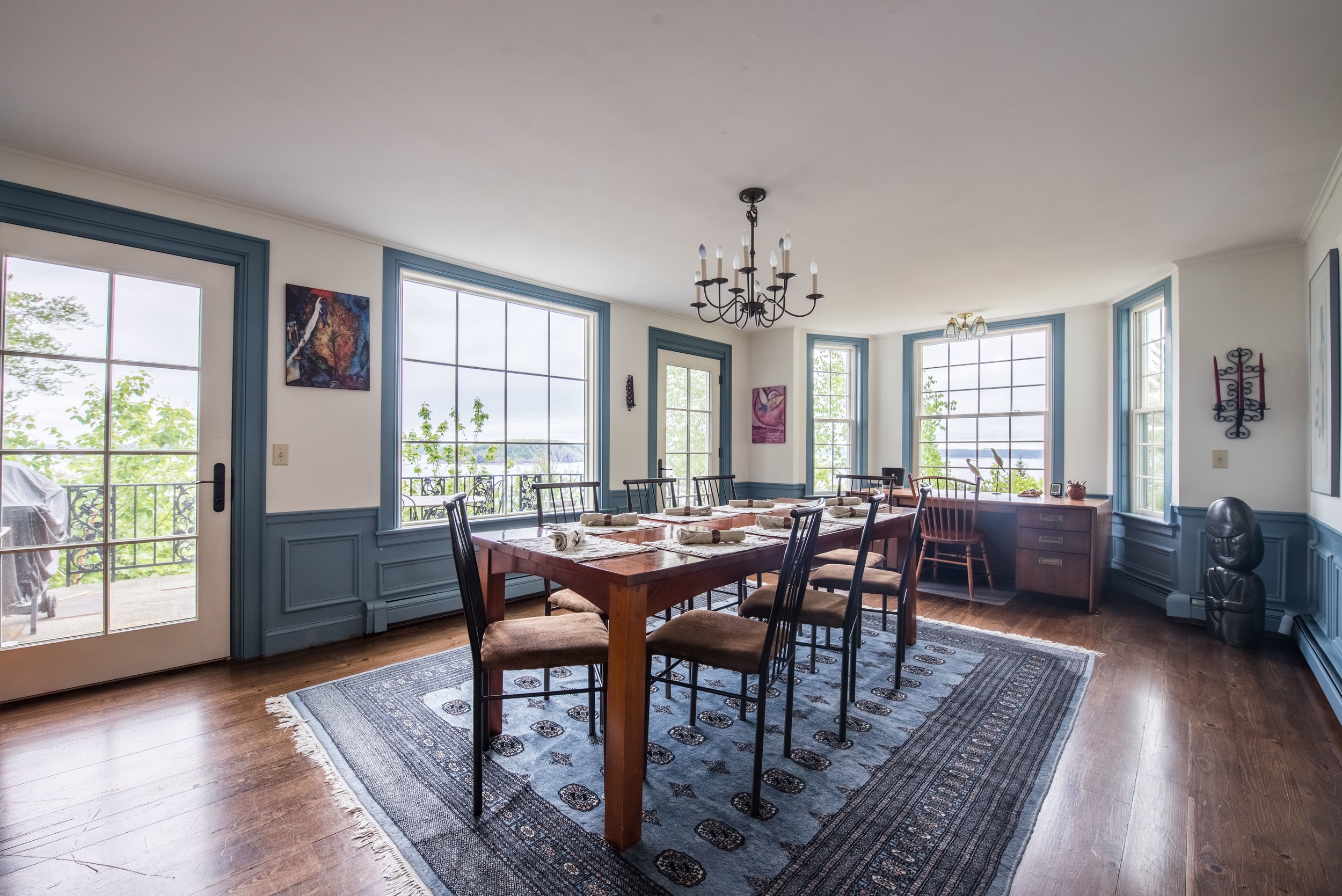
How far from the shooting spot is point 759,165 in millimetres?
2584

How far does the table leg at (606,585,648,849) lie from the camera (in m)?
1.65

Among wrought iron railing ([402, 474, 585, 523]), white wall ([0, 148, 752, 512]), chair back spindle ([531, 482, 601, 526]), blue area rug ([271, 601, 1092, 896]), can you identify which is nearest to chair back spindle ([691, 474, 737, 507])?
chair back spindle ([531, 482, 601, 526])

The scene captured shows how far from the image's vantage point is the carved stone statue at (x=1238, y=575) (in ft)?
11.0

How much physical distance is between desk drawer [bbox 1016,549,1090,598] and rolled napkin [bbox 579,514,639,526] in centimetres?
332

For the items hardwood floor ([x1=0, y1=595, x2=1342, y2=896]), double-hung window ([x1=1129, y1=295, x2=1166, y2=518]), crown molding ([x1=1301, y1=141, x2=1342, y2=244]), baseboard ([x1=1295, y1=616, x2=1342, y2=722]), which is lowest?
hardwood floor ([x1=0, y1=595, x2=1342, y2=896])

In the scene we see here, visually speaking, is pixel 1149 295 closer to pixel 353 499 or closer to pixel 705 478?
pixel 705 478

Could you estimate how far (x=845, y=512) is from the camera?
3.00 meters

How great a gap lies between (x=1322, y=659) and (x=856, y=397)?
13.2 feet

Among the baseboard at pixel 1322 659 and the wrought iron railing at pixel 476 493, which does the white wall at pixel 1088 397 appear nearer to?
the baseboard at pixel 1322 659

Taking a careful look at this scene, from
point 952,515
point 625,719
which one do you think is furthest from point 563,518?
point 952,515

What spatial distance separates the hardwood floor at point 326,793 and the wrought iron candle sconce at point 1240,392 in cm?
147

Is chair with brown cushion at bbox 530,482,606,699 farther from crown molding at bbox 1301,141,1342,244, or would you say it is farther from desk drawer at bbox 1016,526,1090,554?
crown molding at bbox 1301,141,1342,244

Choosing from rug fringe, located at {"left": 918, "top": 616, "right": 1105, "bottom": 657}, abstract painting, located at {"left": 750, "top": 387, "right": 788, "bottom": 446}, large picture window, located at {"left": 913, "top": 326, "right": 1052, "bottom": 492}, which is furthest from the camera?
abstract painting, located at {"left": 750, "top": 387, "right": 788, "bottom": 446}

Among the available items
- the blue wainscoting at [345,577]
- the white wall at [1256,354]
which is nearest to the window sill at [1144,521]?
the white wall at [1256,354]
